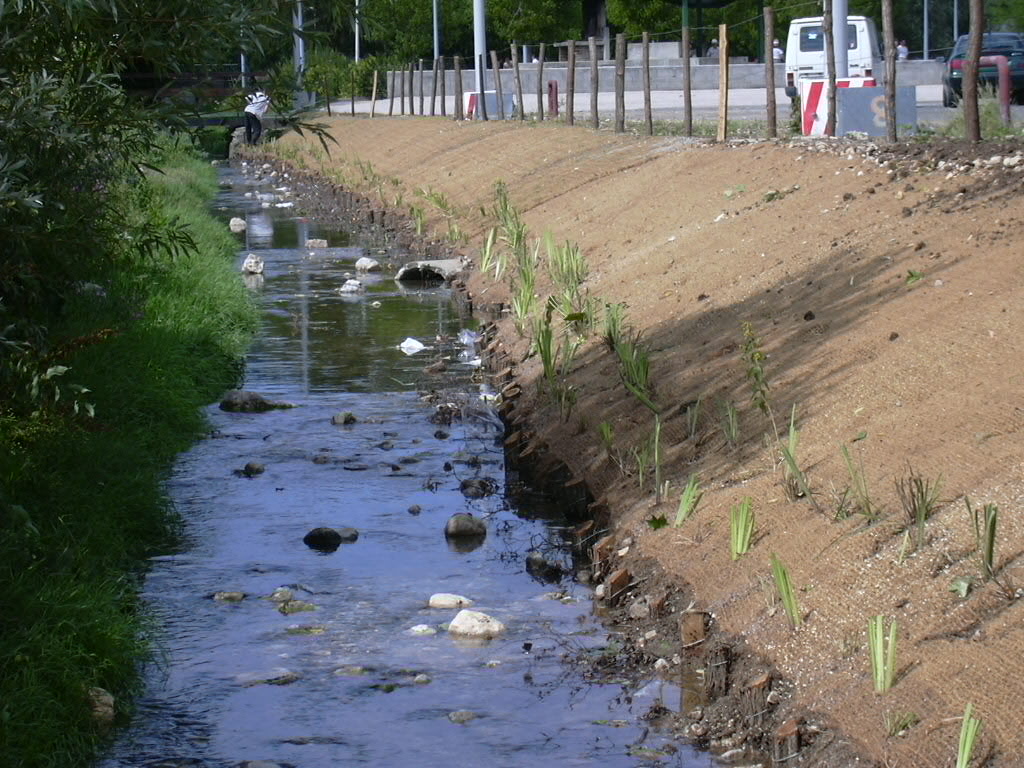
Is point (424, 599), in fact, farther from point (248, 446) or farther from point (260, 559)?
point (248, 446)

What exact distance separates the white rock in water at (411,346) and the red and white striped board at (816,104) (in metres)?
6.37

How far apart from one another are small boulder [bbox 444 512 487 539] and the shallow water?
87mm

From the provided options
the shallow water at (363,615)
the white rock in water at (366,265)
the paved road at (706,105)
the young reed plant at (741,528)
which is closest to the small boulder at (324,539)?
the shallow water at (363,615)

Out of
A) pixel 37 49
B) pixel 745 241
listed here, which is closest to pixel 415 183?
pixel 745 241

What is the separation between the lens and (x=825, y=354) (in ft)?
28.2

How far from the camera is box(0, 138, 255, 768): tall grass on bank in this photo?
228 inches

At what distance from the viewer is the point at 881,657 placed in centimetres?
516

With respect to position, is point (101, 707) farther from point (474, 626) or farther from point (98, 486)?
point (98, 486)

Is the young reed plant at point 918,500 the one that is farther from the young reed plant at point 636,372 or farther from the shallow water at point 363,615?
the young reed plant at point 636,372

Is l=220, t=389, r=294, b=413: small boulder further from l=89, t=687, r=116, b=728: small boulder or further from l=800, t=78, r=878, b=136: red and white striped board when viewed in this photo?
l=800, t=78, r=878, b=136: red and white striped board

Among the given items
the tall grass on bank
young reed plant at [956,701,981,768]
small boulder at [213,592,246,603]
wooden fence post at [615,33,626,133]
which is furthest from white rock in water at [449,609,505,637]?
wooden fence post at [615,33,626,133]

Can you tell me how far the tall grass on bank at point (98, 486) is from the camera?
5.79 meters

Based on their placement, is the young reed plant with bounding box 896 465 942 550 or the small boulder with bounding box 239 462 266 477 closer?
the young reed plant with bounding box 896 465 942 550

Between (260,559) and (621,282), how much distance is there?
5.69 meters
